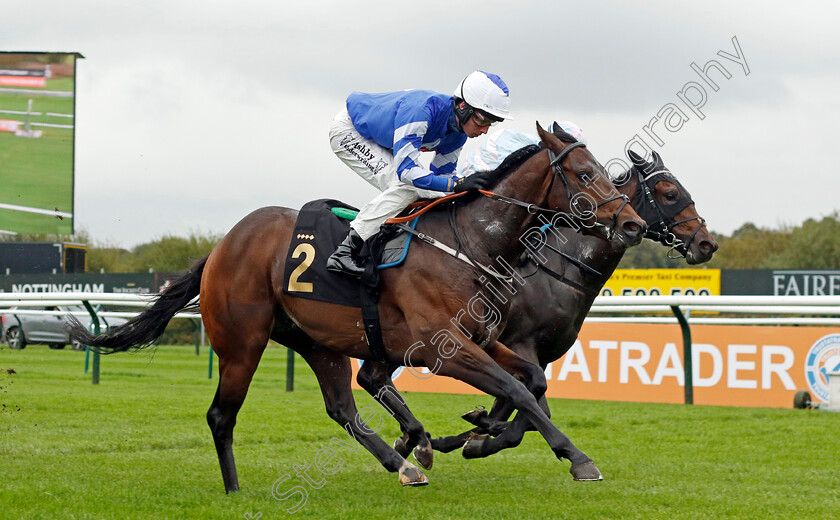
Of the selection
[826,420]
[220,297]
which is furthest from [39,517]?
[826,420]

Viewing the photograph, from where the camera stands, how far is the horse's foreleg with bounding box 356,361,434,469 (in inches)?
221

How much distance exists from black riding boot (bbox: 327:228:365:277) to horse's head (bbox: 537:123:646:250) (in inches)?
42.0

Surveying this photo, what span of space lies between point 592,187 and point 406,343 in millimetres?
1254

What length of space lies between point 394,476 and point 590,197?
7.32ft

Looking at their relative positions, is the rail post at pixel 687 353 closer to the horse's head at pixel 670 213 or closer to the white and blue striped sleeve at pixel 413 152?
the horse's head at pixel 670 213

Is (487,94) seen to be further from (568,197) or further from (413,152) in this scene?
(568,197)

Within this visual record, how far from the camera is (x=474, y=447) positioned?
5520 mm

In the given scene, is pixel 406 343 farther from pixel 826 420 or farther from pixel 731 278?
pixel 731 278

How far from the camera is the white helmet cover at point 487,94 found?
4.91m

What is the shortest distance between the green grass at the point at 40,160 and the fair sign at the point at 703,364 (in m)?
9.06

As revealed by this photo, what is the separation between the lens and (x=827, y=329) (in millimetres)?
9141

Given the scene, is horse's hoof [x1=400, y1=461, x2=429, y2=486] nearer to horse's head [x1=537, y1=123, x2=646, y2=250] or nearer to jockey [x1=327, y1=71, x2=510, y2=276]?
jockey [x1=327, y1=71, x2=510, y2=276]

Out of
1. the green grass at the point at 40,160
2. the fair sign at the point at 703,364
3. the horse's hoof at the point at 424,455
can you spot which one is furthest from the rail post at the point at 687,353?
the green grass at the point at 40,160

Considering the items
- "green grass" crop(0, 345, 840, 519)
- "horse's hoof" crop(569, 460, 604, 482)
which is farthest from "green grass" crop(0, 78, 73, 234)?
"horse's hoof" crop(569, 460, 604, 482)
